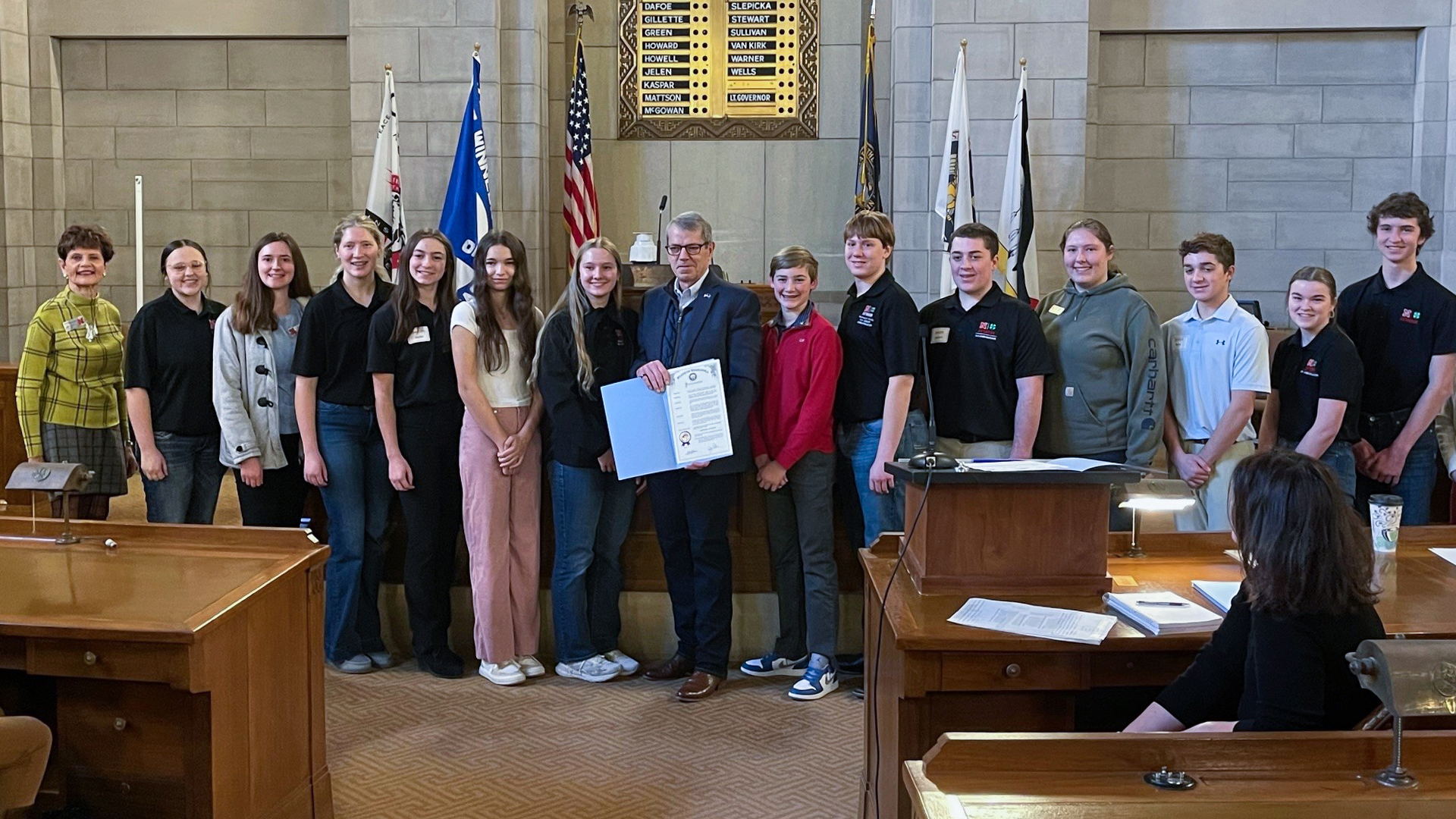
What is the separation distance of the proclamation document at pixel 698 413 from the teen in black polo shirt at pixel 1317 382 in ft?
6.31

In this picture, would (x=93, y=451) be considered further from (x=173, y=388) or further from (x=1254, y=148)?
(x=1254, y=148)

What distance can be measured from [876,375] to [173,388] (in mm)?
2466

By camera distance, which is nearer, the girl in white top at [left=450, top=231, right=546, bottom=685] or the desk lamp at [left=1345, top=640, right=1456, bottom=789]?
the desk lamp at [left=1345, top=640, right=1456, bottom=789]

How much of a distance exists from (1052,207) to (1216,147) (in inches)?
48.9

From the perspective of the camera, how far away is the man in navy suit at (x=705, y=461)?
4312 millimetres

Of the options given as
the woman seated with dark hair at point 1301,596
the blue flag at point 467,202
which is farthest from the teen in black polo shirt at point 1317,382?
the blue flag at point 467,202

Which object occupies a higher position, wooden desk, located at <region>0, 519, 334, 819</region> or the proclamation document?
the proclamation document

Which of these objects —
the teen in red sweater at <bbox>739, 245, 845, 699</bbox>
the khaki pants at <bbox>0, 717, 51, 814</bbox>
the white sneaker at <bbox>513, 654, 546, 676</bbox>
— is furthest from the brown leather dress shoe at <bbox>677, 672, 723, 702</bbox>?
the khaki pants at <bbox>0, 717, 51, 814</bbox>

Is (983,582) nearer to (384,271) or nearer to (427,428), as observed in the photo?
(427,428)

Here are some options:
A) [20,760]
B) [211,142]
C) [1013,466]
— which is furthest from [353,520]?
[211,142]

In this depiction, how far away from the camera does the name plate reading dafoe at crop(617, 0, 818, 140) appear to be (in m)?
8.03

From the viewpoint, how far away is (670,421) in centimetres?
430

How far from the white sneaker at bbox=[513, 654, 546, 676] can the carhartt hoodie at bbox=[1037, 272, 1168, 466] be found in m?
1.96

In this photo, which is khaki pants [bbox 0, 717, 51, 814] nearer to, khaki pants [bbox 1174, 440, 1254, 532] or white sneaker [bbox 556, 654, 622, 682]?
white sneaker [bbox 556, 654, 622, 682]
